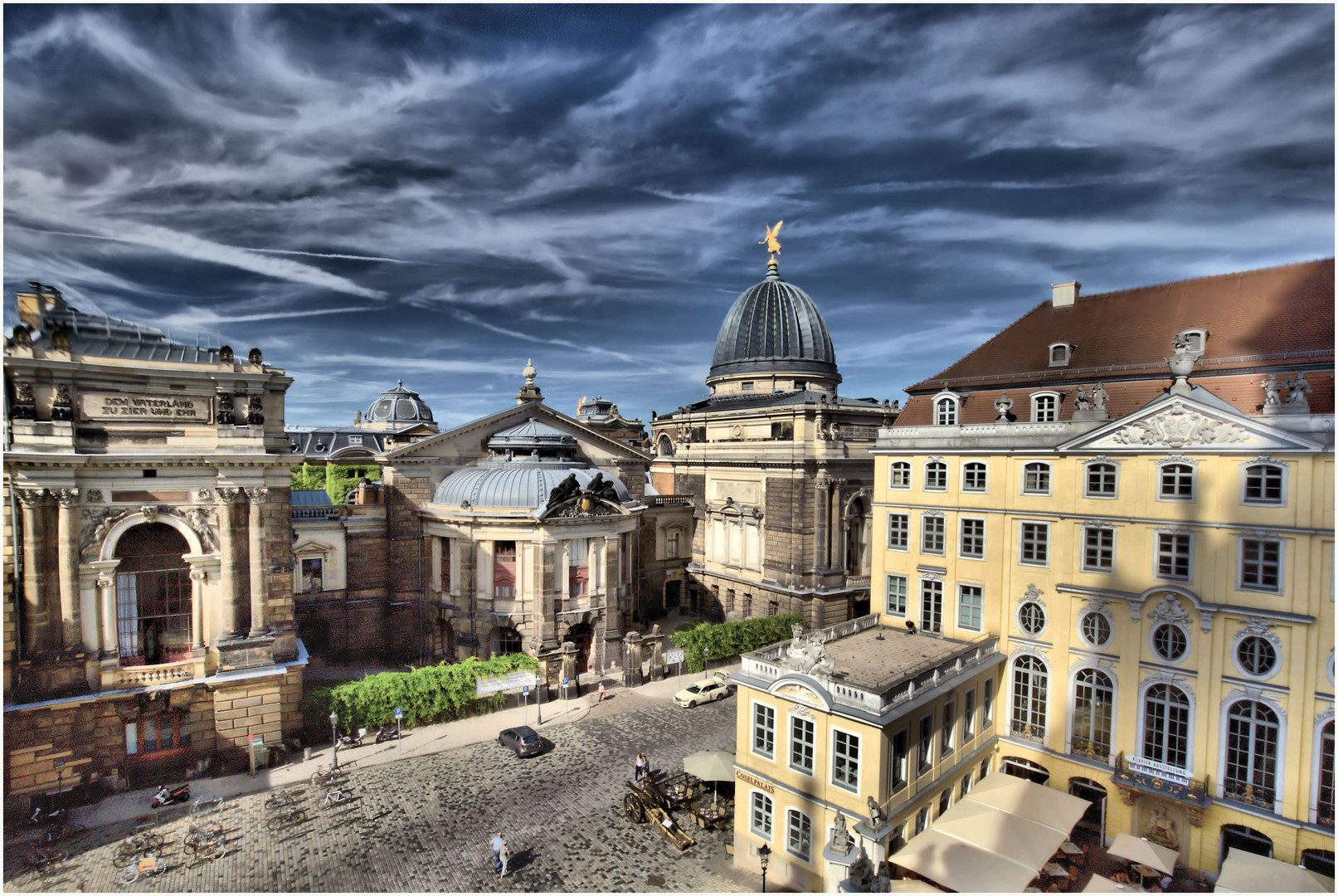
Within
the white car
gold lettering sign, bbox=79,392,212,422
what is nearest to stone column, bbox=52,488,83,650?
gold lettering sign, bbox=79,392,212,422

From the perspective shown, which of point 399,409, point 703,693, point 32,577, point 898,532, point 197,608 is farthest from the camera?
point 399,409

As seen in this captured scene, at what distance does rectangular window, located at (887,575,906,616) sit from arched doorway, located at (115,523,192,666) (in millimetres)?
28767

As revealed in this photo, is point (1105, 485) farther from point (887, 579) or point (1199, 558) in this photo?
point (887, 579)

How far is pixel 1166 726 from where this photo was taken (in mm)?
21594

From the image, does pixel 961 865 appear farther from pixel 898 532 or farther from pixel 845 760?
pixel 898 532

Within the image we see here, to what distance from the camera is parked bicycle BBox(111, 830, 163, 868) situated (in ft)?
66.5

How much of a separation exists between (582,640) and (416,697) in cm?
1058

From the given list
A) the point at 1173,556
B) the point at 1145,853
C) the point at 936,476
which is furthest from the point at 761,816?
the point at 1173,556

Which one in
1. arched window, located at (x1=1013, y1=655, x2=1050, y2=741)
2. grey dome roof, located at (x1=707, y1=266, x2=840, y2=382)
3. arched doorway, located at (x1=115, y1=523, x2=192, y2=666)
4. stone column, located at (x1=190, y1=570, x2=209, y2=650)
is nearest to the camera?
arched window, located at (x1=1013, y1=655, x2=1050, y2=741)

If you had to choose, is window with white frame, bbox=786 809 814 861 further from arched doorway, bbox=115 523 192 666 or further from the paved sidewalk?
arched doorway, bbox=115 523 192 666

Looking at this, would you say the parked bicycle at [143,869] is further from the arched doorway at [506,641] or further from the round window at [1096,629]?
the round window at [1096,629]

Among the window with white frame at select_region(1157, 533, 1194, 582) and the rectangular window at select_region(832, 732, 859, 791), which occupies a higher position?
the window with white frame at select_region(1157, 533, 1194, 582)

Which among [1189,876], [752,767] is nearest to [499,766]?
[752,767]

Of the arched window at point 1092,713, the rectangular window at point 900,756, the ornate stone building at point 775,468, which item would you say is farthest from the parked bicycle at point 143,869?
the ornate stone building at point 775,468
